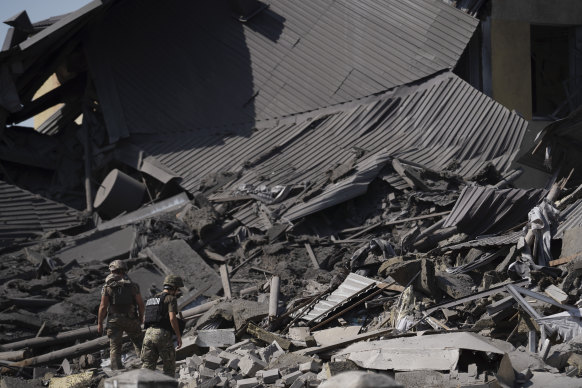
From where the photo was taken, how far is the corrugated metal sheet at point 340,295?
36.1 ft

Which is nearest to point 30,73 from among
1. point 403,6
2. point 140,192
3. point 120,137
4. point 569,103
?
point 120,137

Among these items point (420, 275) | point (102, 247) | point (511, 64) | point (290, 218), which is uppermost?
point (511, 64)

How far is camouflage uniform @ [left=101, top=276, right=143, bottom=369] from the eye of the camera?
962 centimetres

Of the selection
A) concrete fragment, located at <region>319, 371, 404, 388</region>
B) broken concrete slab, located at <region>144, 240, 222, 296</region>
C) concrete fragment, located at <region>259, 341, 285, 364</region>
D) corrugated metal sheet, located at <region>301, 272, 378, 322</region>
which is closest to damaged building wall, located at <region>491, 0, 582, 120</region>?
broken concrete slab, located at <region>144, 240, 222, 296</region>

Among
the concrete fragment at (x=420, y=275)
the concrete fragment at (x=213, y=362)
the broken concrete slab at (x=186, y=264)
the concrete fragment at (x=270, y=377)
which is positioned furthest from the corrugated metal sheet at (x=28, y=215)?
the concrete fragment at (x=270, y=377)

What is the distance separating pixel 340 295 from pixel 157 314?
323 centimetres

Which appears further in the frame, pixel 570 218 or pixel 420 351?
pixel 570 218

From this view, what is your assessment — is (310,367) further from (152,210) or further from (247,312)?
(152,210)

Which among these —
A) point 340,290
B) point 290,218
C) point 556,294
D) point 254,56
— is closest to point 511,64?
point 254,56

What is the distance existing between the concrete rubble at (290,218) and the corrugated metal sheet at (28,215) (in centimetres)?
4

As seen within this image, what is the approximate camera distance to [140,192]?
17281 millimetres

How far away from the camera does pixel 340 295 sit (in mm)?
11336

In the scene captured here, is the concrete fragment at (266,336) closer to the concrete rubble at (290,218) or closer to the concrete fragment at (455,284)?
the concrete rubble at (290,218)

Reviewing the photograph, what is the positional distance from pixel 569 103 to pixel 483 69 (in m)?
3.39
